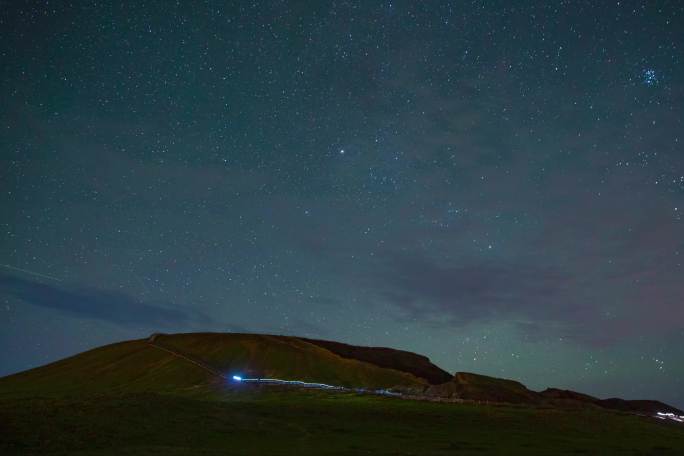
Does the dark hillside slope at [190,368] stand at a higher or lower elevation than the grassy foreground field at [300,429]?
higher

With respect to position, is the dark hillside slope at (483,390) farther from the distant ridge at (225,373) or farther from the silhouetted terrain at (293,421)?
the silhouetted terrain at (293,421)

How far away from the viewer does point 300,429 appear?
56625mm

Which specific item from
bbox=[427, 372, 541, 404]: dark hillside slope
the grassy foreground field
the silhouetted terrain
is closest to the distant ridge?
bbox=[427, 372, 541, 404]: dark hillside slope

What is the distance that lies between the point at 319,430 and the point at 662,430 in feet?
153

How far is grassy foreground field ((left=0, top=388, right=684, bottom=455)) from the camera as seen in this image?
43.1 m

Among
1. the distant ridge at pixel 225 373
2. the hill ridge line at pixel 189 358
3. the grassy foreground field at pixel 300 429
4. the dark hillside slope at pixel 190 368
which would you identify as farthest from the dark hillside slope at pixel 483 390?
the hill ridge line at pixel 189 358

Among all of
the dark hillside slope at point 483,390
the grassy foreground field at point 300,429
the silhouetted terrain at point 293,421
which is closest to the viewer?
the grassy foreground field at point 300,429

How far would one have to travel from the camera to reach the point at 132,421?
51.6 meters

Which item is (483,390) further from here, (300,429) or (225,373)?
(300,429)

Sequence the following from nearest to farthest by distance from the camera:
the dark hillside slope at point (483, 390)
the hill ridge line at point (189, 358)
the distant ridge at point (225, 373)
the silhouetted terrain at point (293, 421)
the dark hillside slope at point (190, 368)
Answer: the silhouetted terrain at point (293, 421)
the dark hillside slope at point (483, 390)
the distant ridge at point (225, 373)
the dark hillside slope at point (190, 368)
the hill ridge line at point (189, 358)

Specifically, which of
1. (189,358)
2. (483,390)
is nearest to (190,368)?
(189,358)

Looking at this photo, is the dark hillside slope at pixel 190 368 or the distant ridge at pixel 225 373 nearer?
the distant ridge at pixel 225 373

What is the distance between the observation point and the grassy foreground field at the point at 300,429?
141 feet

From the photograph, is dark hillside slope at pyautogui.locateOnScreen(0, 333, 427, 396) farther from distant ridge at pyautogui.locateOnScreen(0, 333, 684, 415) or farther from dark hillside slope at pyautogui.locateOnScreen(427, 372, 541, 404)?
dark hillside slope at pyautogui.locateOnScreen(427, 372, 541, 404)
